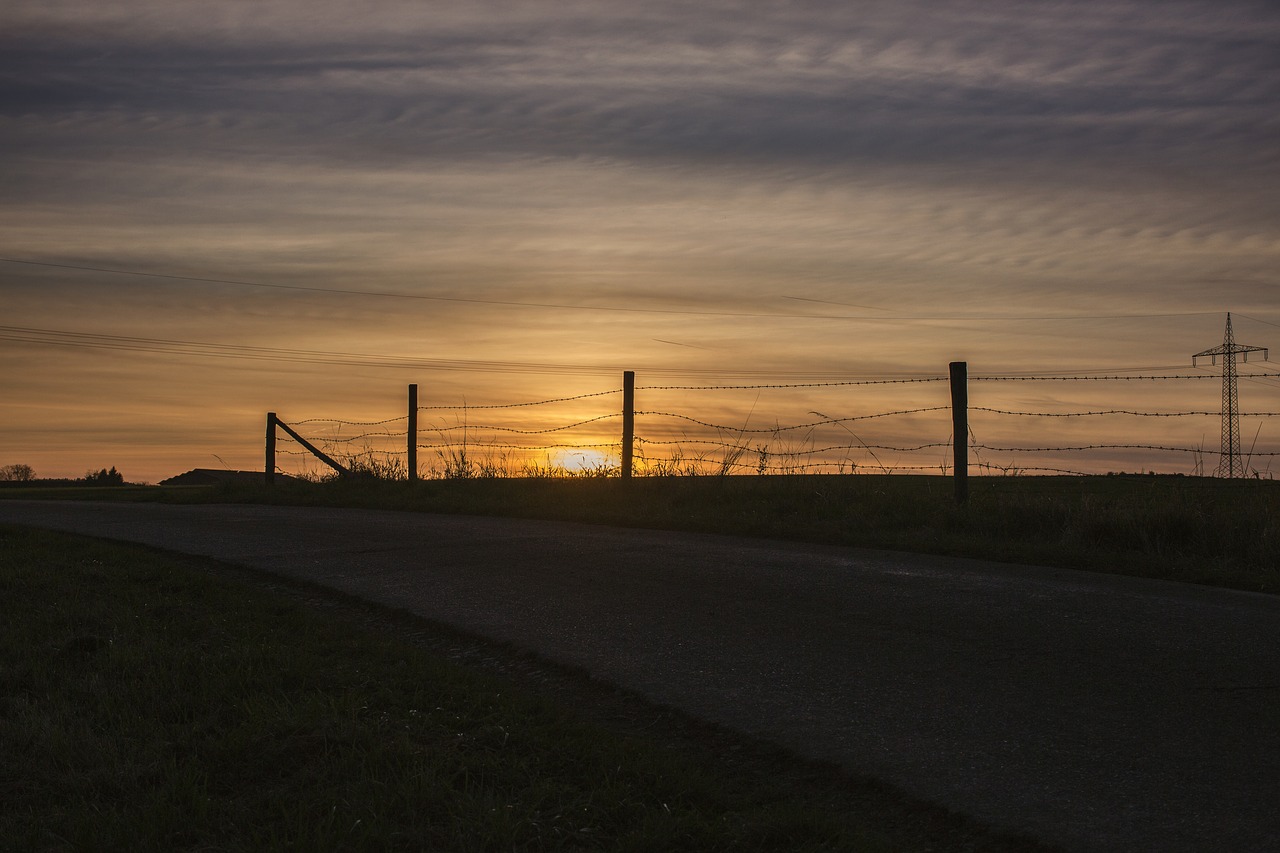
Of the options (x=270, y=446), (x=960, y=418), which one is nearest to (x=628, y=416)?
(x=960, y=418)

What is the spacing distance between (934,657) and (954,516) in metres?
6.26

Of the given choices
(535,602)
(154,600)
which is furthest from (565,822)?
(154,600)

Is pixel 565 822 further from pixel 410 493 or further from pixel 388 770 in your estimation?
pixel 410 493

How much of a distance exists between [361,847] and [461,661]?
9.77ft

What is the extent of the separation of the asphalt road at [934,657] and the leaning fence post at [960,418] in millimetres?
3234

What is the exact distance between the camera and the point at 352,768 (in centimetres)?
491

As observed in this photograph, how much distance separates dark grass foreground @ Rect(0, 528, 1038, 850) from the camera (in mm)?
4258

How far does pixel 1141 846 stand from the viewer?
13.3 ft

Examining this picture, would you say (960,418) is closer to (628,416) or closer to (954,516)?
(954,516)

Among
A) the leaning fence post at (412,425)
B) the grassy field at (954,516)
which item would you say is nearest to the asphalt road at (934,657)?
the grassy field at (954,516)

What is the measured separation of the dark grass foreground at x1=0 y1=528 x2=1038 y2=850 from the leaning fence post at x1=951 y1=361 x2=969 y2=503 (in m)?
8.55

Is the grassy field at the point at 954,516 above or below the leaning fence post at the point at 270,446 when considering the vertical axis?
below

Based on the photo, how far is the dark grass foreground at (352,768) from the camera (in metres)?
4.26

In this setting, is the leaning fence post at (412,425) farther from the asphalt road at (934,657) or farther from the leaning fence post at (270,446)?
the asphalt road at (934,657)
